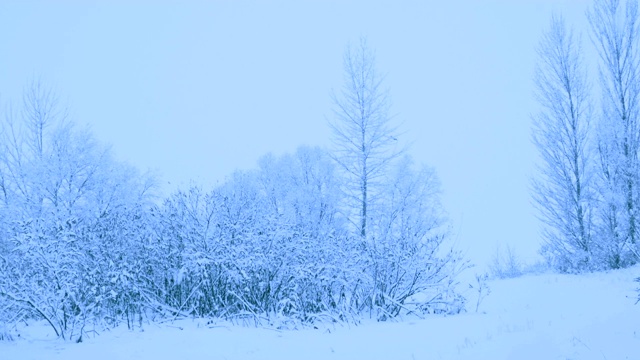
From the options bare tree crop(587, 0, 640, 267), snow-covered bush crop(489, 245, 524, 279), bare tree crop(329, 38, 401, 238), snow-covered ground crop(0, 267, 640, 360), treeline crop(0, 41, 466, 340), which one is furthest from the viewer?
snow-covered bush crop(489, 245, 524, 279)

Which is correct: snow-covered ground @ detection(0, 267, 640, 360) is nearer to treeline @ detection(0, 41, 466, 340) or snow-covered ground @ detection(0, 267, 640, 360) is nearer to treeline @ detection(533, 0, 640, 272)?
treeline @ detection(0, 41, 466, 340)

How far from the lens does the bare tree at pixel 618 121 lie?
15312mm

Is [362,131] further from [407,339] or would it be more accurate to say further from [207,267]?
[407,339]

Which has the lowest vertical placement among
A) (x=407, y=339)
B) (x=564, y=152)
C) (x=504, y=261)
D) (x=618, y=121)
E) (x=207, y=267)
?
(x=407, y=339)

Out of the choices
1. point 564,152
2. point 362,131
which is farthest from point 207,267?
point 564,152

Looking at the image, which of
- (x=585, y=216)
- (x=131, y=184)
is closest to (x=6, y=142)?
(x=131, y=184)

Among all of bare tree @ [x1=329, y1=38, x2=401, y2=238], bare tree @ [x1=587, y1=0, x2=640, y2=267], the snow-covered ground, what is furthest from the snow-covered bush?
the snow-covered ground

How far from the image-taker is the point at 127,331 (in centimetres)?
763

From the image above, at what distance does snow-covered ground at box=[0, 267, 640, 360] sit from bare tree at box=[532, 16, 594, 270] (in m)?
7.77

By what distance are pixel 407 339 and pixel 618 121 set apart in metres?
13.1

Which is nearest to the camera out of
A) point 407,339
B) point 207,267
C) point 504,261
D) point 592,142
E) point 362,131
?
point 407,339

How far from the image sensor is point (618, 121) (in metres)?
15.9

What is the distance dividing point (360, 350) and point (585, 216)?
13258mm

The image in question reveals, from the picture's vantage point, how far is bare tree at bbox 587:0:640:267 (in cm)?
1531
